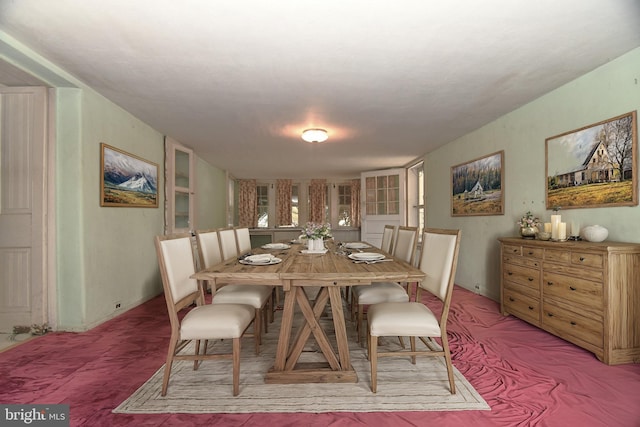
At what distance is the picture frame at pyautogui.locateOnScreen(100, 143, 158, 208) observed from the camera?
315cm

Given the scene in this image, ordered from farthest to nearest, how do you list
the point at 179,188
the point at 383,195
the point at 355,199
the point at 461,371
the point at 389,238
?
1. the point at 355,199
2. the point at 383,195
3. the point at 179,188
4. the point at 389,238
5. the point at 461,371

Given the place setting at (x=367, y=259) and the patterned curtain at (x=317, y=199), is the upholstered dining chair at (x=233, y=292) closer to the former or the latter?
the place setting at (x=367, y=259)

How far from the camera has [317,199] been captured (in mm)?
8680

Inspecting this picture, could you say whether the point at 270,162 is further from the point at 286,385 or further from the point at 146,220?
the point at 286,385

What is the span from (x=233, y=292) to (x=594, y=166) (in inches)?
128

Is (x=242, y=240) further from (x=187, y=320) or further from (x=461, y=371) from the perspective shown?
(x=461, y=371)

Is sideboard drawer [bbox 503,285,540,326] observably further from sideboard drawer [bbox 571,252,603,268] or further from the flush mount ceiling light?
the flush mount ceiling light

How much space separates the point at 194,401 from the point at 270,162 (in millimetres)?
5150

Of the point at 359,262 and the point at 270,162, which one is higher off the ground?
the point at 270,162

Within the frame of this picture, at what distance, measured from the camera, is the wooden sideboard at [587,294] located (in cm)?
214

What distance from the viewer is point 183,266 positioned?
2039mm

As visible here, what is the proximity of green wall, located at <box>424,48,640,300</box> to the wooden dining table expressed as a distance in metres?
2.11

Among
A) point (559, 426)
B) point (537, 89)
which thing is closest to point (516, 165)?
point (537, 89)

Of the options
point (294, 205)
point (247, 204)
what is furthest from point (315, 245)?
point (247, 204)
